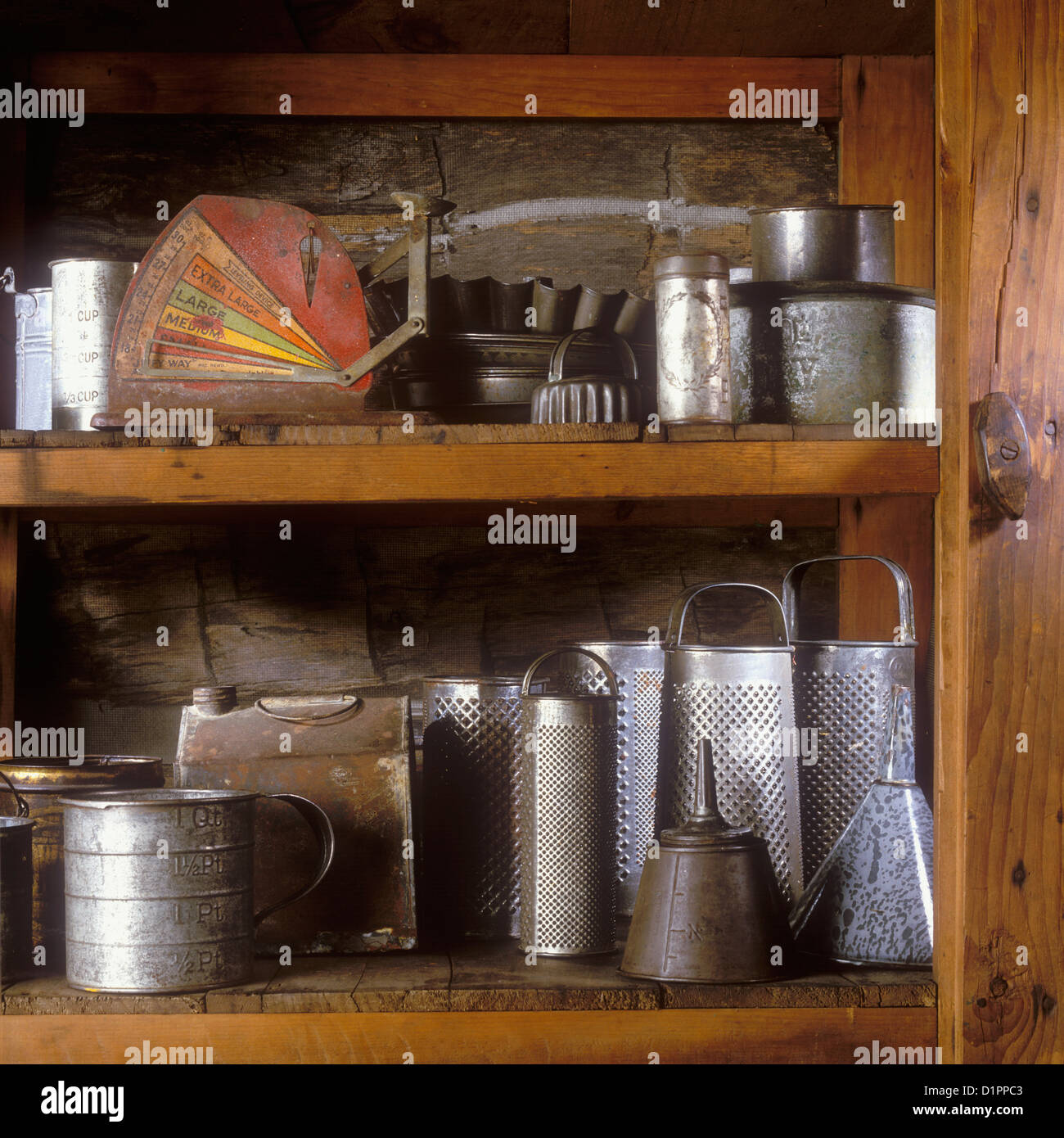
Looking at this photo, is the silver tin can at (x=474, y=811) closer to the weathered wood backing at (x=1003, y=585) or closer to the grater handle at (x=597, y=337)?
the grater handle at (x=597, y=337)

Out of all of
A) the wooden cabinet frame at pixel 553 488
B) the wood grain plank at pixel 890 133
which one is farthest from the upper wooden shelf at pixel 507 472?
the wood grain plank at pixel 890 133

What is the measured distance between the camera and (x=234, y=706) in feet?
4.85

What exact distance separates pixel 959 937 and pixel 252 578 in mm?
1080

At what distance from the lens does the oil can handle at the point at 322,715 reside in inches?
56.6

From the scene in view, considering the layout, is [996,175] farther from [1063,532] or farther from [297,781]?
[297,781]

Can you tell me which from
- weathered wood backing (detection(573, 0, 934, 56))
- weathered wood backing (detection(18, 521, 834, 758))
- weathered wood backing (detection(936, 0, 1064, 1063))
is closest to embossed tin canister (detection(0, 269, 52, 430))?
weathered wood backing (detection(18, 521, 834, 758))

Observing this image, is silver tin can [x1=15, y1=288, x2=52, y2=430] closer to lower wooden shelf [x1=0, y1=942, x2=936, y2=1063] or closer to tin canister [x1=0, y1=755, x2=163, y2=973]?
tin canister [x1=0, y1=755, x2=163, y2=973]

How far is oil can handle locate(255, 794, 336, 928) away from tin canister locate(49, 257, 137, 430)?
0.49 meters

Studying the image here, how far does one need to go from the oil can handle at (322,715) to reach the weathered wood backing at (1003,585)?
653 millimetres

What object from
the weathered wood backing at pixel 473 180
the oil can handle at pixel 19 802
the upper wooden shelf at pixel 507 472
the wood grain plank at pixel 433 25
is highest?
the wood grain plank at pixel 433 25

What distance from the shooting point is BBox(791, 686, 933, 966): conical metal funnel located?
1.33 meters
